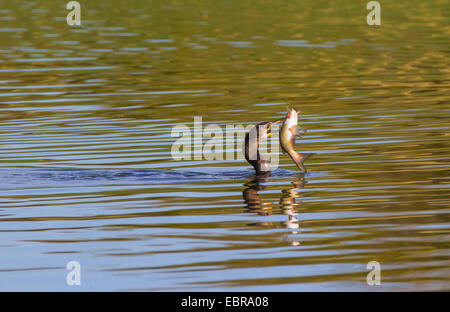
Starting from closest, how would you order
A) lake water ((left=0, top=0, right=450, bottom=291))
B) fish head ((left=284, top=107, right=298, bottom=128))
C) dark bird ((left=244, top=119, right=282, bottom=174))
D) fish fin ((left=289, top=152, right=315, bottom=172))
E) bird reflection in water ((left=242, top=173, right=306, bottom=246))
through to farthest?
1. lake water ((left=0, top=0, right=450, bottom=291))
2. bird reflection in water ((left=242, top=173, right=306, bottom=246))
3. fish head ((left=284, top=107, right=298, bottom=128))
4. fish fin ((left=289, top=152, right=315, bottom=172))
5. dark bird ((left=244, top=119, right=282, bottom=174))

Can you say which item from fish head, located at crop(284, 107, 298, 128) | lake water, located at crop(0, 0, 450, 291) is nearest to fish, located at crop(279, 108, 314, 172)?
fish head, located at crop(284, 107, 298, 128)

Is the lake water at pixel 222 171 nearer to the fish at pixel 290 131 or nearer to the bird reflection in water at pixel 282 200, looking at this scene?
the bird reflection in water at pixel 282 200

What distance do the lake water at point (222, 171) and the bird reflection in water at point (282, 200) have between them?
0.12 ft

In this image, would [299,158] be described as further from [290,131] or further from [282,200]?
[282,200]

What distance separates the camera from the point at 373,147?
17.2 m

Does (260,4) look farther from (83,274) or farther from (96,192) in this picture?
(83,274)

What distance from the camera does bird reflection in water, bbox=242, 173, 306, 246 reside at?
1209cm

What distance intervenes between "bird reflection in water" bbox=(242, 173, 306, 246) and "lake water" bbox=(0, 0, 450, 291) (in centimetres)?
4

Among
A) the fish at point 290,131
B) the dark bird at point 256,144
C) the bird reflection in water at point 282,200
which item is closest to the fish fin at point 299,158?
the fish at point 290,131

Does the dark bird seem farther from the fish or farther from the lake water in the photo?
the fish

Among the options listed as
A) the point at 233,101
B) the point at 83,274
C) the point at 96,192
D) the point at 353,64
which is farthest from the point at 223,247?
the point at 353,64

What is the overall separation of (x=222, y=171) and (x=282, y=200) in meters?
2.52

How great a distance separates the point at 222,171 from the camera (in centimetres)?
1579

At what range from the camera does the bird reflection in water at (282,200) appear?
12095mm
